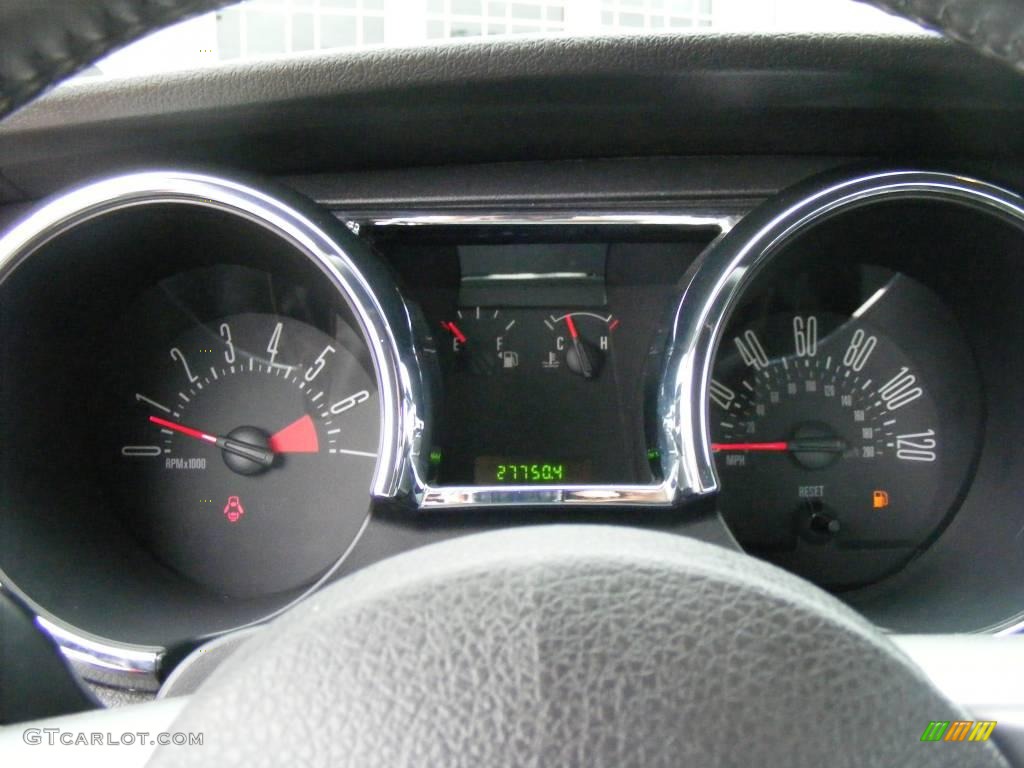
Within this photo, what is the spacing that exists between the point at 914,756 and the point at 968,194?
43.1 inches

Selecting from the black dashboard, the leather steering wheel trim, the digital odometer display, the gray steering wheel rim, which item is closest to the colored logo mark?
the gray steering wheel rim

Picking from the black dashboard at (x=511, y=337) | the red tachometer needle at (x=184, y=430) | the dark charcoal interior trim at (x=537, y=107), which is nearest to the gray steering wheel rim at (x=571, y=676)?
the black dashboard at (x=511, y=337)

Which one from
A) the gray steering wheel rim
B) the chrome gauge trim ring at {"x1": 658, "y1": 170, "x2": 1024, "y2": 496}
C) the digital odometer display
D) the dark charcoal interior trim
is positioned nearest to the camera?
the gray steering wheel rim

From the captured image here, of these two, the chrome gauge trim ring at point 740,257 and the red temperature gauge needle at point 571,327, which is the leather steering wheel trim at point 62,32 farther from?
the red temperature gauge needle at point 571,327

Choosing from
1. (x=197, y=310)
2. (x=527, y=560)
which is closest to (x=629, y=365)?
(x=197, y=310)

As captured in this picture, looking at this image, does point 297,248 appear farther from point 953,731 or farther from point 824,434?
point 953,731

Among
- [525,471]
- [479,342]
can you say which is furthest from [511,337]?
[525,471]

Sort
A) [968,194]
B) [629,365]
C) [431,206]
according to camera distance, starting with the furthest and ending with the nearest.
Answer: [629,365] < [431,206] < [968,194]

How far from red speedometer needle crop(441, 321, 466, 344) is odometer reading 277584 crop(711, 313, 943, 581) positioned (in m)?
0.45

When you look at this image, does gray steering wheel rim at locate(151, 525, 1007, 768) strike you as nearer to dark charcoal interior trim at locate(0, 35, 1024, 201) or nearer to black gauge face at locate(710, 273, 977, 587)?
dark charcoal interior trim at locate(0, 35, 1024, 201)

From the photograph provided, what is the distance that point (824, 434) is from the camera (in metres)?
1.75

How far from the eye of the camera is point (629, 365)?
1743 mm

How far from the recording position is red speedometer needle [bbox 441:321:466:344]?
1.73m

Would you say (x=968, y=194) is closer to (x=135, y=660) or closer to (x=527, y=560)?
(x=527, y=560)
